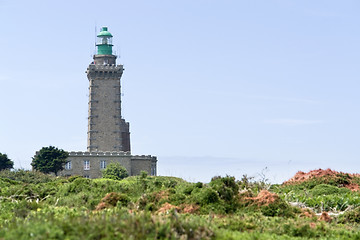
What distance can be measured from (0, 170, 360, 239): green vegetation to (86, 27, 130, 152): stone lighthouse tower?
7423cm

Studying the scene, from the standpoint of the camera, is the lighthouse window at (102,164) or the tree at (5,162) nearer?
the tree at (5,162)

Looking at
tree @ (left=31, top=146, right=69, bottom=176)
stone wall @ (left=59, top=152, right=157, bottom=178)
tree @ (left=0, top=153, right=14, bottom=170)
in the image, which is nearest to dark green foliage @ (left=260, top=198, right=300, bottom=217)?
tree @ (left=0, top=153, right=14, bottom=170)

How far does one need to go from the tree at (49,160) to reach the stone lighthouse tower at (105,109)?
1629 cm

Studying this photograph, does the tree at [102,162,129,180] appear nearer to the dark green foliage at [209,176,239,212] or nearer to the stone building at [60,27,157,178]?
the stone building at [60,27,157,178]

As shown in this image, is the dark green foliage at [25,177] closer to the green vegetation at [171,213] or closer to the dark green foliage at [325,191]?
the green vegetation at [171,213]

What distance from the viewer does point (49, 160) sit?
88250 millimetres

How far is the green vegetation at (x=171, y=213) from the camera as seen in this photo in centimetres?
1289

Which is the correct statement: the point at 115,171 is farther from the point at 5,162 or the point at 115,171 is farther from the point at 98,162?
the point at 5,162

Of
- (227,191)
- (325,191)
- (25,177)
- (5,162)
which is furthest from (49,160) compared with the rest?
(227,191)

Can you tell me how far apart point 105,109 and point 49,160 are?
20.5 m

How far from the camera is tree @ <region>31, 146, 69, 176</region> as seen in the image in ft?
288

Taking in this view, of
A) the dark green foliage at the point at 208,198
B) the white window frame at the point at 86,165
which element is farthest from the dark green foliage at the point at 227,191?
the white window frame at the point at 86,165

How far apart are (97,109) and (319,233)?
90137 millimetres

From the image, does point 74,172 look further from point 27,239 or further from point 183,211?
point 27,239
